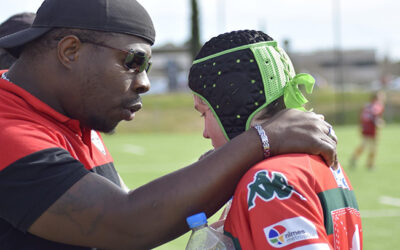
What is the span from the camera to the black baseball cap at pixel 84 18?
2.55 metres

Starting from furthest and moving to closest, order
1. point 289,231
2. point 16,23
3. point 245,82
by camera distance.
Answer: point 16,23, point 245,82, point 289,231

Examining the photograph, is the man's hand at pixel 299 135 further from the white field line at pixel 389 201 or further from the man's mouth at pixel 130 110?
the white field line at pixel 389 201

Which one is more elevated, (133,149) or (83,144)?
(83,144)

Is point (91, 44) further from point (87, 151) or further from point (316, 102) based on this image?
point (316, 102)

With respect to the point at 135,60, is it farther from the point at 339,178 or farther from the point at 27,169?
the point at 339,178

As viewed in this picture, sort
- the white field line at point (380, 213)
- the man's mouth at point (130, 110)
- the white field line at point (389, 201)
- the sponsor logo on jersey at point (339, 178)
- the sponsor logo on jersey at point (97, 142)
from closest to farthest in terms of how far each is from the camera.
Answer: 1. the sponsor logo on jersey at point (339, 178)
2. the man's mouth at point (130, 110)
3. the sponsor logo on jersey at point (97, 142)
4. the white field line at point (380, 213)
5. the white field line at point (389, 201)

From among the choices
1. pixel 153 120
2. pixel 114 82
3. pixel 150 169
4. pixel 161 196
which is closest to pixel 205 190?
pixel 161 196

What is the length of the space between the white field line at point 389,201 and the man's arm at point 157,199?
9.07 metres

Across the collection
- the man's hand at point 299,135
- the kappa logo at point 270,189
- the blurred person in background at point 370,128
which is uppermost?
the man's hand at point 299,135

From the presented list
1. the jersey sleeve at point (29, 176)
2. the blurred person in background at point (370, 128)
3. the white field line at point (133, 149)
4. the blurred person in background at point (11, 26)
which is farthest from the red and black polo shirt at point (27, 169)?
the white field line at point (133, 149)

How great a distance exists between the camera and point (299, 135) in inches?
91.3

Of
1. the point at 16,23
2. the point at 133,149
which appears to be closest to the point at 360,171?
the point at 133,149

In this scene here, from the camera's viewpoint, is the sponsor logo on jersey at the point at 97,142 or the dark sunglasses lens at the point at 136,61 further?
the sponsor logo on jersey at the point at 97,142

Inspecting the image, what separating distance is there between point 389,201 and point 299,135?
371 inches
